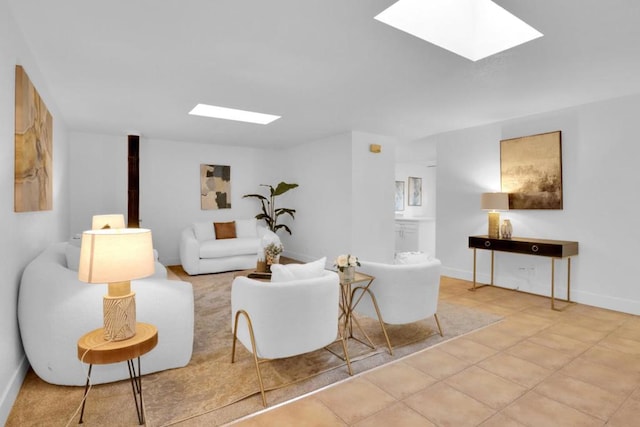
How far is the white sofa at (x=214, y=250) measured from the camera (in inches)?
220

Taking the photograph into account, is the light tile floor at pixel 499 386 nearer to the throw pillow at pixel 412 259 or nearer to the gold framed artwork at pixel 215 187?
the throw pillow at pixel 412 259

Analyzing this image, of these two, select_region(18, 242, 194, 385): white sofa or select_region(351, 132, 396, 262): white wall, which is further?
select_region(351, 132, 396, 262): white wall

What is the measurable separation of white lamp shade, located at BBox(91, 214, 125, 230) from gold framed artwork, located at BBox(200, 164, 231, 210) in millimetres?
2730

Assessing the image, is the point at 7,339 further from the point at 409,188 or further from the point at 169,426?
the point at 409,188

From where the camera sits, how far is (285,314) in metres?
2.12

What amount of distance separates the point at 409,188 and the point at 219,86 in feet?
22.1

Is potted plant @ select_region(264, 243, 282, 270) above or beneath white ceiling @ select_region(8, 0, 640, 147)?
beneath

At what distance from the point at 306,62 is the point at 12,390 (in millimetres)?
3061

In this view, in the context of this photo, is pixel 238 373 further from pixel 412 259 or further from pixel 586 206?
pixel 586 206

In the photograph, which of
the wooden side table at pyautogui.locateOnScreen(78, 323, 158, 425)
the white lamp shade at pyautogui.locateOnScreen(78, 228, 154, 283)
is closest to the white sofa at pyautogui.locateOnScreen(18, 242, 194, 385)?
the wooden side table at pyautogui.locateOnScreen(78, 323, 158, 425)

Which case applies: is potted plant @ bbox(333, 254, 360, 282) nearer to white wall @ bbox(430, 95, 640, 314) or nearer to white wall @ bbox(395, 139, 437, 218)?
white wall @ bbox(430, 95, 640, 314)

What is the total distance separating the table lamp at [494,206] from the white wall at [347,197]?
1750 millimetres

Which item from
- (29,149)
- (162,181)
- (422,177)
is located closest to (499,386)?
(29,149)

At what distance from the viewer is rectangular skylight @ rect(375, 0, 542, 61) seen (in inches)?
93.5
